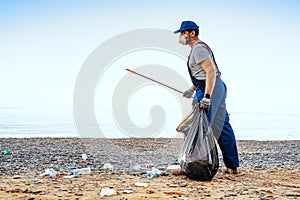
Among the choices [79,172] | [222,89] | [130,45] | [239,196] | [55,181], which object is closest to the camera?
[239,196]

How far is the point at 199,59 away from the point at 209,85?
1.12 ft

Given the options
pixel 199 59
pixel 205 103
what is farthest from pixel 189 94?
pixel 199 59

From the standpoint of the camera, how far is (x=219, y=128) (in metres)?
4.71

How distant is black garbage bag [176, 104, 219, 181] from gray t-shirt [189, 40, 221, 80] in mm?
435

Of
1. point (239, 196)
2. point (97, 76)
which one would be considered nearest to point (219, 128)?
point (239, 196)

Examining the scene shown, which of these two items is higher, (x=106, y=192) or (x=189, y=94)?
(x=189, y=94)

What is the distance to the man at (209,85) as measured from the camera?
14.5 ft

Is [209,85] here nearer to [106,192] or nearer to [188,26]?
→ [188,26]

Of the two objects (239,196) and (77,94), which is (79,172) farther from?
(77,94)

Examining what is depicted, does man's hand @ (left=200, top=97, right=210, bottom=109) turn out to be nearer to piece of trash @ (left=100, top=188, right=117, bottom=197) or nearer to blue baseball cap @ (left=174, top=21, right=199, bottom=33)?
blue baseball cap @ (left=174, top=21, right=199, bottom=33)

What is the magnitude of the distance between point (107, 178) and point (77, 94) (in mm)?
4616

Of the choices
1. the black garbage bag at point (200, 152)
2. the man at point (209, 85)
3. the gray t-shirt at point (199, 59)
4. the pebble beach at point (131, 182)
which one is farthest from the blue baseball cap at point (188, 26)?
the pebble beach at point (131, 182)

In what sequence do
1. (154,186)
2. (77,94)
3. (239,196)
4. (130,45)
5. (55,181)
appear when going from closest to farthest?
1. (239,196)
2. (154,186)
3. (55,181)
4. (77,94)
5. (130,45)

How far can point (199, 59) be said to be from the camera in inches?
175
